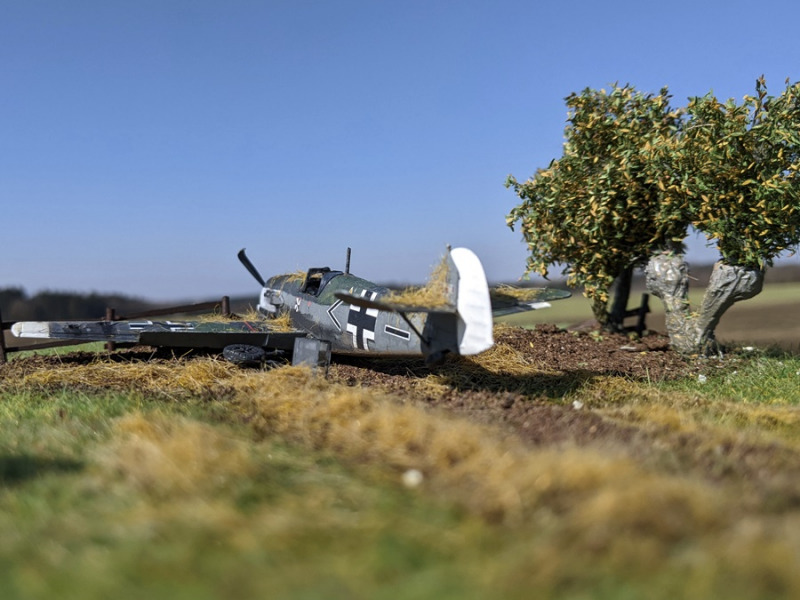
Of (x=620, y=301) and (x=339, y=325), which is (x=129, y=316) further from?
(x=620, y=301)

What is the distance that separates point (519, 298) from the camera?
9.23 m

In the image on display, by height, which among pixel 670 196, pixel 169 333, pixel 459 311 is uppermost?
pixel 670 196

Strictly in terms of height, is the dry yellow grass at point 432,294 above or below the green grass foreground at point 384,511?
above

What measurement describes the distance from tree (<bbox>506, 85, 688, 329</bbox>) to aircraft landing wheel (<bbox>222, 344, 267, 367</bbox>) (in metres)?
7.13

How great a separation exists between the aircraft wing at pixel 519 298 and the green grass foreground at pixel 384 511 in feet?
8.24

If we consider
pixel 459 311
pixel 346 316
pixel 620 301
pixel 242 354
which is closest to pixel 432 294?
pixel 459 311

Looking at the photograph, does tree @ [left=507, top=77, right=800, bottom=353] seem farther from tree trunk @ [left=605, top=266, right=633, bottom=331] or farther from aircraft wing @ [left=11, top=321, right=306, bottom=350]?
aircraft wing @ [left=11, top=321, right=306, bottom=350]

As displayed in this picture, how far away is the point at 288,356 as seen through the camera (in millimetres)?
12383

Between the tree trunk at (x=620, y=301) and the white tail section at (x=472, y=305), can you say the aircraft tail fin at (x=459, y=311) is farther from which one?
the tree trunk at (x=620, y=301)

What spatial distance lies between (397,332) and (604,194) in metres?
6.28

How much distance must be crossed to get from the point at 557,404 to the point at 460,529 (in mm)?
4809

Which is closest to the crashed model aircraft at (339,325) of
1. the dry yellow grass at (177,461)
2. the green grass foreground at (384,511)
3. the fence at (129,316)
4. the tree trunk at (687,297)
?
the green grass foreground at (384,511)

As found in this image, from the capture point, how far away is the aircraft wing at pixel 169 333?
1077cm

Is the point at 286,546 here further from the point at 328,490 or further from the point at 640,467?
the point at 640,467
